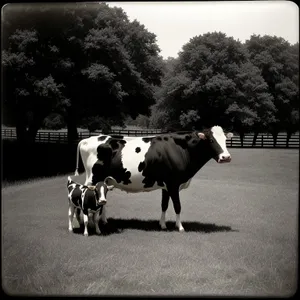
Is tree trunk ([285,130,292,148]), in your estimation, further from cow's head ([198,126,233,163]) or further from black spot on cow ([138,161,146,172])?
black spot on cow ([138,161,146,172])

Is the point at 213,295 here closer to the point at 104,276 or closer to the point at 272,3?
the point at 104,276

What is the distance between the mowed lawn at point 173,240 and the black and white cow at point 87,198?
10.4 inches

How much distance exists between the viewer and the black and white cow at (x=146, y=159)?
19.2 feet

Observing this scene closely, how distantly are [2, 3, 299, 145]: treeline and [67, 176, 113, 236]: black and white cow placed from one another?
3.93ft

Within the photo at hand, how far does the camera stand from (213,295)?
4340 millimetres

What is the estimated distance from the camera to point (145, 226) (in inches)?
227

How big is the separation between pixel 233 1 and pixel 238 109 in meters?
1.62

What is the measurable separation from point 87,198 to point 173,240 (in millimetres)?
1500

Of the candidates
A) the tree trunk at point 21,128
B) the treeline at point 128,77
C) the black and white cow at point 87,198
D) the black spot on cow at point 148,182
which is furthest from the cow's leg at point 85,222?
the tree trunk at point 21,128

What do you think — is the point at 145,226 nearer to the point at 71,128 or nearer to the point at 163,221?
the point at 163,221

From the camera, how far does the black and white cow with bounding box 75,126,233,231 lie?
19.2 ft

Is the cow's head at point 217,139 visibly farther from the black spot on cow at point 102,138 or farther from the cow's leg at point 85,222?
the cow's leg at point 85,222

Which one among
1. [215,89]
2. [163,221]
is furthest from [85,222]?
[215,89]

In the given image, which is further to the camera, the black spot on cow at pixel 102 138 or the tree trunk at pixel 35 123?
the tree trunk at pixel 35 123
